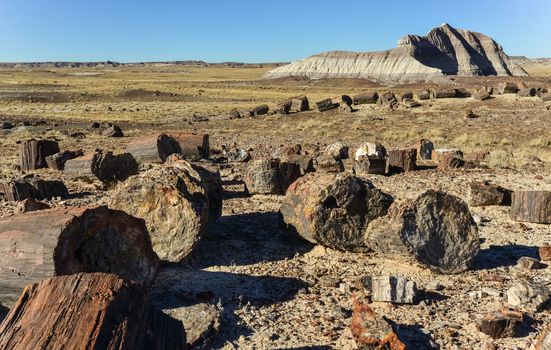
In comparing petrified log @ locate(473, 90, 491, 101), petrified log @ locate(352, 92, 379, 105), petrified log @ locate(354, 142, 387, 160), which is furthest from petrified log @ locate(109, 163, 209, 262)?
petrified log @ locate(473, 90, 491, 101)

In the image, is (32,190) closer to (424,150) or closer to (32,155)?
(32,155)

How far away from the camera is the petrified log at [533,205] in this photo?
836cm

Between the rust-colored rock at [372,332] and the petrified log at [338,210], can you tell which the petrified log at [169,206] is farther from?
the rust-colored rock at [372,332]

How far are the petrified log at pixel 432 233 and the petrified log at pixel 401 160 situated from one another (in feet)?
19.1

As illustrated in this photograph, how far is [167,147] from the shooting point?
48.3 ft

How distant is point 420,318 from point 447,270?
1.31m

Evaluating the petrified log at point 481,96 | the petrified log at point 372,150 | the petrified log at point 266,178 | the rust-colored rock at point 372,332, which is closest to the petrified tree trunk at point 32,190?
the petrified log at point 266,178

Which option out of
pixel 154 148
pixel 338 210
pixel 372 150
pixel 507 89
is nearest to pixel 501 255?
pixel 338 210

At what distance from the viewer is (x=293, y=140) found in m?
20.2

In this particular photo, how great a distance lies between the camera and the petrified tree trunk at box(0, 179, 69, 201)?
996 cm

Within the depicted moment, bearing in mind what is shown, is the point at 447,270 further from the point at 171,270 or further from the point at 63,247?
the point at 63,247

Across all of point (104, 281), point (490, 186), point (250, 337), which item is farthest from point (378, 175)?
point (104, 281)

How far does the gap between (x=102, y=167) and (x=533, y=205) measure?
29.4 ft

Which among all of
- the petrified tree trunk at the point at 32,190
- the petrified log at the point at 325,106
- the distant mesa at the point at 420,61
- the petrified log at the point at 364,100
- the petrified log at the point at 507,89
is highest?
the distant mesa at the point at 420,61
